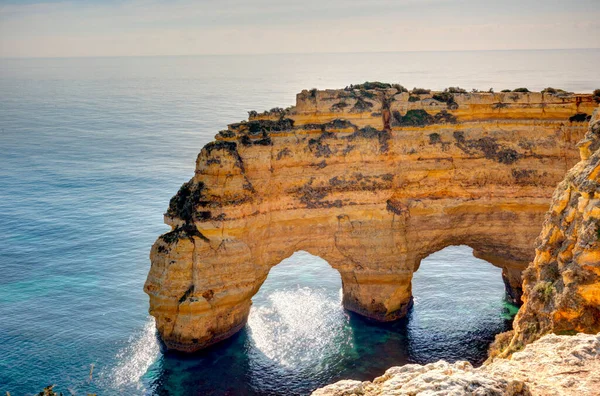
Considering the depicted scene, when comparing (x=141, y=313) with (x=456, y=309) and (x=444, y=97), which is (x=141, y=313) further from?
(x=444, y=97)

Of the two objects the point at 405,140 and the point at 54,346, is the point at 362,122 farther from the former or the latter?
the point at 54,346

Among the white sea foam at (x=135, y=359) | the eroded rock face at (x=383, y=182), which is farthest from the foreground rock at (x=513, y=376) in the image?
the white sea foam at (x=135, y=359)

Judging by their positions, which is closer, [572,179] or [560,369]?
[560,369]

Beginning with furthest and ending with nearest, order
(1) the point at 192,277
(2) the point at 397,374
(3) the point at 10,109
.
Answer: (3) the point at 10,109, (1) the point at 192,277, (2) the point at 397,374

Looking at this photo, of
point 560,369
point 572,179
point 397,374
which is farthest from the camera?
point 572,179

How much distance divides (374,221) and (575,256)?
16.0 metres

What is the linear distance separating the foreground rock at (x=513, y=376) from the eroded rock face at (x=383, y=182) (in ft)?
62.6

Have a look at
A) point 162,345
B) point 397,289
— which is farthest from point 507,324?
point 162,345

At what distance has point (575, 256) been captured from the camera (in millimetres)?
18953

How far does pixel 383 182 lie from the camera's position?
34.2 metres

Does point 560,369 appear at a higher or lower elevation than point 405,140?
lower

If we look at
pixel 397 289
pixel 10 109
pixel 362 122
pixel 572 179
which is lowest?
pixel 397 289

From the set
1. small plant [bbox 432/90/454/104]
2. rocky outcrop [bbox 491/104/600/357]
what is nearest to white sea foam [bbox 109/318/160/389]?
rocky outcrop [bbox 491/104/600/357]

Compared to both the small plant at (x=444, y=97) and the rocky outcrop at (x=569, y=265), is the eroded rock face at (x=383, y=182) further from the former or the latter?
the rocky outcrop at (x=569, y=265)
